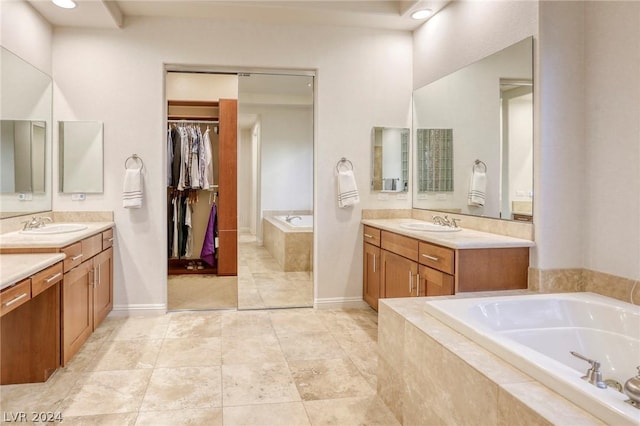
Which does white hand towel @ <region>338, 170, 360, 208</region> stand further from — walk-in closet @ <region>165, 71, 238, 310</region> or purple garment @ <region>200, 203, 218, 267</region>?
purple garment @ <region>200, 203, 218, 267</region>

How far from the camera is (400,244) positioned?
334 cm

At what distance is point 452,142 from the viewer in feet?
11.7

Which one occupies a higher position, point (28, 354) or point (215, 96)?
point (215, 96)

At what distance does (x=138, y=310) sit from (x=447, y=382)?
3077 millimetres

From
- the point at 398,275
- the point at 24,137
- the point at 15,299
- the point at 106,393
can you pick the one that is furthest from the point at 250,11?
the point at 106,393

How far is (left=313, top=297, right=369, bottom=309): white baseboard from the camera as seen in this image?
415cm

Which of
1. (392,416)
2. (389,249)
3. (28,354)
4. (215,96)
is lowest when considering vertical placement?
(392,416)

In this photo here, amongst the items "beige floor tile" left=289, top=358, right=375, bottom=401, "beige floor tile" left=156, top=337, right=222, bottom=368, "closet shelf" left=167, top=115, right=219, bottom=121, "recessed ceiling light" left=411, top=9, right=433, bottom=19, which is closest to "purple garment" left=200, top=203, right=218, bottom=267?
"closet shelf" left=167, top=115, right=219, bottom=121

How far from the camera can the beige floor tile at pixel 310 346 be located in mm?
2982

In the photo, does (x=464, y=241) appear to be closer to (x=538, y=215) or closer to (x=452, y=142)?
(x=538, y=215)

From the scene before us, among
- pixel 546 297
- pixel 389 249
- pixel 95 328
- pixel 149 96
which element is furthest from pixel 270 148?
pixel 546 297

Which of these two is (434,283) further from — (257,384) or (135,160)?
(135,160)

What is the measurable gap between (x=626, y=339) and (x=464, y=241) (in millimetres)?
925

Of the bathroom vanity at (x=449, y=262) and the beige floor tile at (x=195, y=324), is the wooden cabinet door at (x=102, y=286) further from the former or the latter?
the bathroom vanity at (x=449, y=262)
